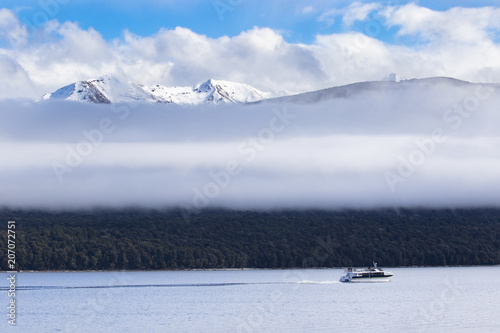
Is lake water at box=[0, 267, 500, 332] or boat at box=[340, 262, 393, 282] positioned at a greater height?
boat at box=[340, 262, 393, 282]

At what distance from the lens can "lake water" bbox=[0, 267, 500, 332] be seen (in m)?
103

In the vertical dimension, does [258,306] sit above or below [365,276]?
below

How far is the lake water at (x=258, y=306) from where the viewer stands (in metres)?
103

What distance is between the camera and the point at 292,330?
9856cm

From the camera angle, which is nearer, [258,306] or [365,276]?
[258,306]

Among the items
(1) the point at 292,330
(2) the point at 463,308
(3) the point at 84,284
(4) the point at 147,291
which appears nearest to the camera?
(1) the point at 292,330

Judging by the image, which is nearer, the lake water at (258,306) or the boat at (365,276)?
the lake water at (258,306)

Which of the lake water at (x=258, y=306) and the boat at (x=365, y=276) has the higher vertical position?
the boat at (x=365, y=276)

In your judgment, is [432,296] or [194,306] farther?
[432,296]

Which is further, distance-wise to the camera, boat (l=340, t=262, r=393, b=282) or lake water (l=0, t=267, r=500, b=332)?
boat (l=340, t=262, r=393, b=282)

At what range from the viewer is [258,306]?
12744cm

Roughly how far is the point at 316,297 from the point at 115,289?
42181 millimetres

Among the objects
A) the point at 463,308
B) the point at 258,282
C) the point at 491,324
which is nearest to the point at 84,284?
the point at 258,282

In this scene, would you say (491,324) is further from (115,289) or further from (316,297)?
(115,289)
